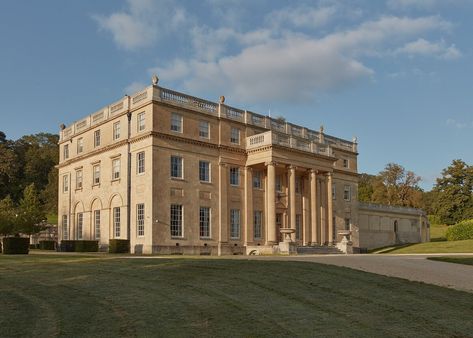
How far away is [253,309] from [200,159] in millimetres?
29790

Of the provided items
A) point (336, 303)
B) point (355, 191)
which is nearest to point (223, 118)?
point (355, 191)

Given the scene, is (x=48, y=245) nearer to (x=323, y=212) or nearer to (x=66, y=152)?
(x=66, y=152)

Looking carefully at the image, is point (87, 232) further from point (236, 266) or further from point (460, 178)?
point (460, 178)

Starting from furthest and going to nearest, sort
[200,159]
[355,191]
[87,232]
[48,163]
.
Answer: [48,163] < [355,191] < [87,232] < [200,159]

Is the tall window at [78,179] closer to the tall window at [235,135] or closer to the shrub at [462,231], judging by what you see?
the tall window at [235,135]

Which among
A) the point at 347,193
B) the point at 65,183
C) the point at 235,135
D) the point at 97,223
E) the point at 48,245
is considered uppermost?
the point at 235,135

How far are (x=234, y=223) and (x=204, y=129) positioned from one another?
27.4ft

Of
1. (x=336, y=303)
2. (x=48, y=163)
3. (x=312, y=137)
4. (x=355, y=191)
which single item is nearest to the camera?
(x=336, y=303)

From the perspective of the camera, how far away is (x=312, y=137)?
52188 mm

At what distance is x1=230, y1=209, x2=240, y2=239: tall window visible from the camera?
42719 millimetres

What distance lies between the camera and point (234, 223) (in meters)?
43.0

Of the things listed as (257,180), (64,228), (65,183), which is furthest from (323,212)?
(65,183)

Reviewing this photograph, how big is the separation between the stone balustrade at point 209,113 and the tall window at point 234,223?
23.1 ft

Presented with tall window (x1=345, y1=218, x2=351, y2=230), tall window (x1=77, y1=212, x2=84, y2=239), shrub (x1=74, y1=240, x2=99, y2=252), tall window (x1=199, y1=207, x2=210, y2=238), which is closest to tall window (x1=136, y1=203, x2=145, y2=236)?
tall window (x1=199, y1=207, x2=210, y2=238)
